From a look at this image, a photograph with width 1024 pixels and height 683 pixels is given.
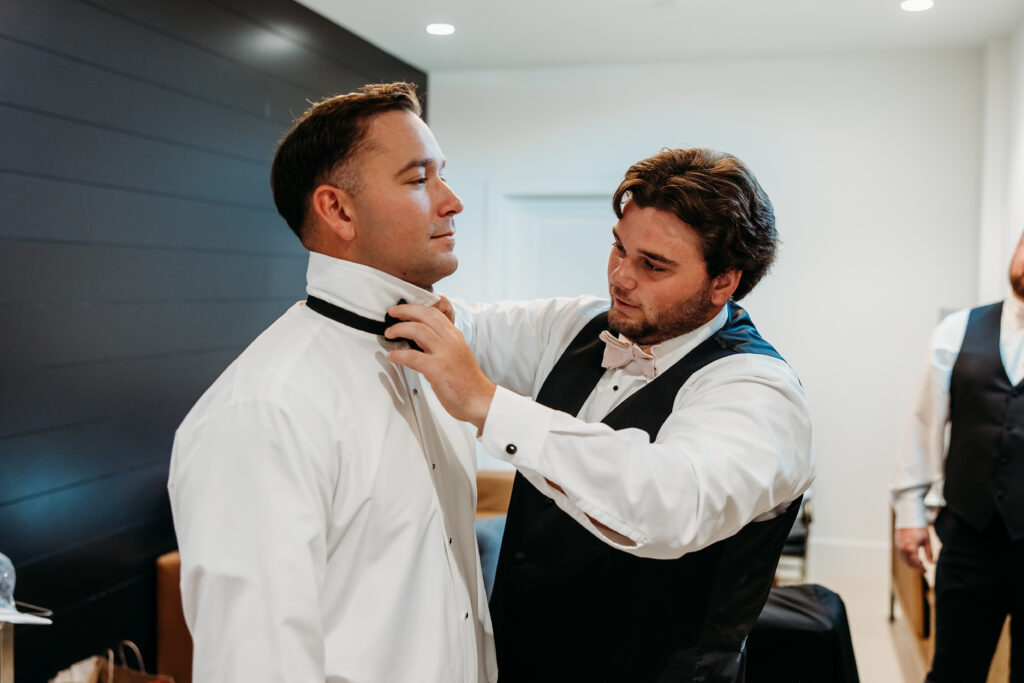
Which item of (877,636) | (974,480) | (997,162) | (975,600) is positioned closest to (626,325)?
(974,480)

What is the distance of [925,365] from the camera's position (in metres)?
2.76

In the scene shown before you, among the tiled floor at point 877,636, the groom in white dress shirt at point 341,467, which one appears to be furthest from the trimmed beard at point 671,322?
the tiled floor at point 877,636

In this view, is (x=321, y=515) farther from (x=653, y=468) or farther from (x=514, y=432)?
(x=653, y=468)

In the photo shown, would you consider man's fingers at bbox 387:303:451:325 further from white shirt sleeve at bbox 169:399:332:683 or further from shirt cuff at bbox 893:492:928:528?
shirt cuff at bbox 893:492:928:528

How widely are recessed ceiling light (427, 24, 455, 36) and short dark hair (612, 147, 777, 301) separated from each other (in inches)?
108

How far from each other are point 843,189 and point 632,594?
360 cm

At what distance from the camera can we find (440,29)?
4172 mm

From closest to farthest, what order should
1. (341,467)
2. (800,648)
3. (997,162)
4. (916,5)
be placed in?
(341,467) < (800,648) < (916,5) < (997,162)

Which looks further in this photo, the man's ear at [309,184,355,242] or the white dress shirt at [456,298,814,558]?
the man's ear at [309,184,355,242]

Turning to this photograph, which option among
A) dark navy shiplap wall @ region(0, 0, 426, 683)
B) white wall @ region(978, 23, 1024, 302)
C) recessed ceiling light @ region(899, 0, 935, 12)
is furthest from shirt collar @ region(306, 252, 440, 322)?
white wall @ region(978, 23, 1024, 302)

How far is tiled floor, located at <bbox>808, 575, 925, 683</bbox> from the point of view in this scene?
11.4 feet

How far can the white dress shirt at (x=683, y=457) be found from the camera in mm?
1266

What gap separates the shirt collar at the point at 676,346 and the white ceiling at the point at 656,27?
8.04ft

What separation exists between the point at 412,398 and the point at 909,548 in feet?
6.62
